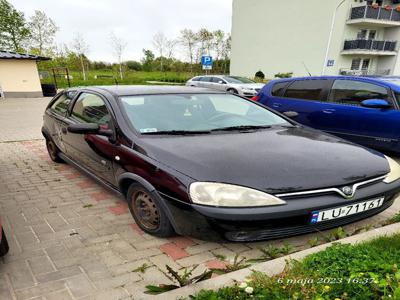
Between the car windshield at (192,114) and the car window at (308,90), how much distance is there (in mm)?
2317

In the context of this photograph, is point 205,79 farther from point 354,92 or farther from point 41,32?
point 41,32

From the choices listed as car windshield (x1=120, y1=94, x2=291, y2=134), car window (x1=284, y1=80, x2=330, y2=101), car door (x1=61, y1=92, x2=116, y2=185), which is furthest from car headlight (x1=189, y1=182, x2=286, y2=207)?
car window (x1=284, y1=80, x2=330, y2=101)

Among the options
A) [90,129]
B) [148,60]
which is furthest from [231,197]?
[148,60]

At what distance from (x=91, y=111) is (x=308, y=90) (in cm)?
407

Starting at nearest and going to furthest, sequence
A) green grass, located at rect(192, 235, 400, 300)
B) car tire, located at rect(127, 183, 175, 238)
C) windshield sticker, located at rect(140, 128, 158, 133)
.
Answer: green grass, located at rect(192, 235, 400, 300) < car tire, located at rect(127, 183, 175, 238) < windshield sticker, located at rect(140, 128, 158, 133)

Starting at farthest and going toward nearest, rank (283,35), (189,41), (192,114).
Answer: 1. (189,41)
2. (283,35)
3. (192,114)

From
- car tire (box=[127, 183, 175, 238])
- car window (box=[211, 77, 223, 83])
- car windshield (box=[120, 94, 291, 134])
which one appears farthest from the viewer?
car window (box=[211, 77, 223, 83])

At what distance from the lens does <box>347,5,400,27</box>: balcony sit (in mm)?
23375

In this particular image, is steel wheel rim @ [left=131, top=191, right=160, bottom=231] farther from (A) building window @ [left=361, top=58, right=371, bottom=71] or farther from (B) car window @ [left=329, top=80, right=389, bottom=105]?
(A) building window @ [left=361, top=58, right=371, bottom=71]

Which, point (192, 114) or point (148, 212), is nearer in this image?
point (148, 212)

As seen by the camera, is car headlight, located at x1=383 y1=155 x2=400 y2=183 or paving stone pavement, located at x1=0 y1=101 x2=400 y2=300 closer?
paving stone pavement, located at x1=0 y1=101 x2=400 y2=300

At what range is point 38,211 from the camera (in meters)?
3.21

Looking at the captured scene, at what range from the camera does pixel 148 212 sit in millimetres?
2605

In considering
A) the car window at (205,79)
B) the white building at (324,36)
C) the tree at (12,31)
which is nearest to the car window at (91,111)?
the car window at (205,79)
